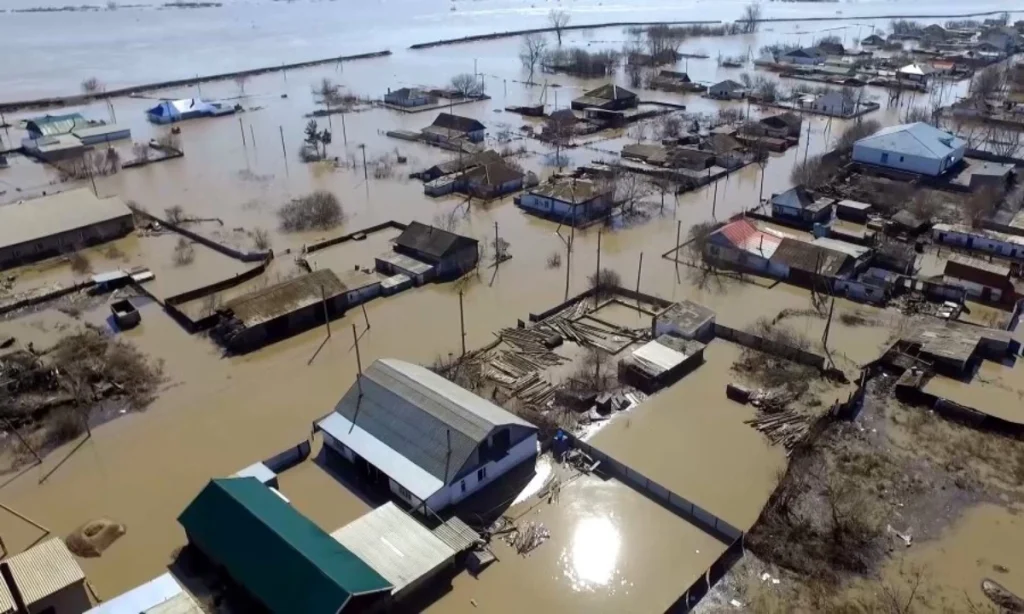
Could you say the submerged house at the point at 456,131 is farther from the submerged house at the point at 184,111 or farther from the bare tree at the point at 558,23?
the bare tree at the point at 558,23

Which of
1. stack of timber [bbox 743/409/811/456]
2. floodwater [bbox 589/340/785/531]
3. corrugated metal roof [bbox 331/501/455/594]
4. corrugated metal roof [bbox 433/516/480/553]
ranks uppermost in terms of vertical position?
corrugated metal roof [bbox 331/501/455/594]

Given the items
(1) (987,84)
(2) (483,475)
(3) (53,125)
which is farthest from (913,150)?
(3) (53,125)

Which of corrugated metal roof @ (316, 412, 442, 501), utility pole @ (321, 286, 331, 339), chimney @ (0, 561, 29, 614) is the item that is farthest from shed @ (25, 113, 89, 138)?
chimney @ (0, 561, 29, 614)

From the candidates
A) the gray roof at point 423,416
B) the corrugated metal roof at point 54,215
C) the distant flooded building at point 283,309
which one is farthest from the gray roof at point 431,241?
the corrugated metal roof at point 54,215

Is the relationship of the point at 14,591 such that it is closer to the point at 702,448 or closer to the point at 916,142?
the point at 702,448

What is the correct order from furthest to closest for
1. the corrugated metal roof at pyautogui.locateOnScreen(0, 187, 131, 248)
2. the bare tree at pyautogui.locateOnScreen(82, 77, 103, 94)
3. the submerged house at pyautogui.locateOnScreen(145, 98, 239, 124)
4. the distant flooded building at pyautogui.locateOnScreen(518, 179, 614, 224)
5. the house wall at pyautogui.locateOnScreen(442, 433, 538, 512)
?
the bare tree at pyautogui.locateOnScreen(82, 77, 103, 94) < the submerged house at pyautogui.locateOnScreen(145, 98, 239, 124) < the distant flooded building at pyautogui.locateOnScreen(518, 179, 614, 224) < the corrugated metal roof at pyautogui.locateOnScreen(0, 187, 131, 248) < the house wall at pyautogui.locateOnScreen(442, 433, 538, 512)

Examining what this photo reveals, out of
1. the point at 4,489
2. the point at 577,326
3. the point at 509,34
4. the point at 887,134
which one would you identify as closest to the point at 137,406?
the point at 4,489

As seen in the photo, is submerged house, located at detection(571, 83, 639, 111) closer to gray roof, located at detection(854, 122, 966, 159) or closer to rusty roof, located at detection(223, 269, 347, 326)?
gray roof, located at detection(854, 122, 966, 159)
